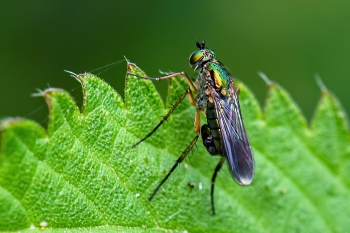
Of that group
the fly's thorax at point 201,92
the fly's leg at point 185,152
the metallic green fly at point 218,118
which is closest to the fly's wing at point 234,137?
the metallic green fly at point 218,118

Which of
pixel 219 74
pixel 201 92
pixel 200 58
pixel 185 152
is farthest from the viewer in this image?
pixel 200 58

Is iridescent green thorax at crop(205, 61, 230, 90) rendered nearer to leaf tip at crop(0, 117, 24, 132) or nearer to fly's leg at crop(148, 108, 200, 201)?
fly's leg at crop(148, 108, 200, 201)

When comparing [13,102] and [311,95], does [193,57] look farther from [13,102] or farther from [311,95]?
[311,95]

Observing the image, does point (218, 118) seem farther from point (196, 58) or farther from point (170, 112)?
point (196, 58)

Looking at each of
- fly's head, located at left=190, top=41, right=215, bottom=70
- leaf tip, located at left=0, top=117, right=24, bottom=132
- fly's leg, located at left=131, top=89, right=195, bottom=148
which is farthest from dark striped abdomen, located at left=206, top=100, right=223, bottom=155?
leaf tip, located at left=0, top=117, right=24, bottom=132

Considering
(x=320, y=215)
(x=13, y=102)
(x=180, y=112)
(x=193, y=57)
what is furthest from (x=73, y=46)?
(x=320, y=215)

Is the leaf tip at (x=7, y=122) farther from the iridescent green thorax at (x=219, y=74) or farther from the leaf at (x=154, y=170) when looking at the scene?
the iridescent green thorax at (x=219, y=74)

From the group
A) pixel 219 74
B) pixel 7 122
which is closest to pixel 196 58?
pixel 219 74
